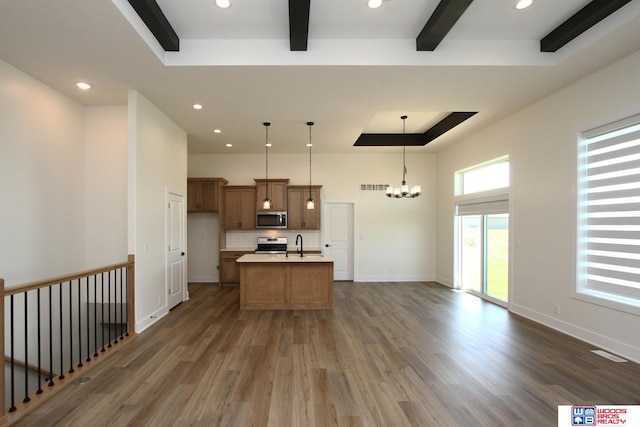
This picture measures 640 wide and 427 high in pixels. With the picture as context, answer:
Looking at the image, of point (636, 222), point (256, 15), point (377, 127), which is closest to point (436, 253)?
point (377, 127)

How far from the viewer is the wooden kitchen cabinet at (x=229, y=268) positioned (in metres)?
6.94

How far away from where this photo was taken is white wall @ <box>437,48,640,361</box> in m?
3.27

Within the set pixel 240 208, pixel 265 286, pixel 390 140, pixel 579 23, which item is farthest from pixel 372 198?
pixel 579 23

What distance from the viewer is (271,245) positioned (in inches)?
Result: 285

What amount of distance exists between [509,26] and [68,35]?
14.6ft

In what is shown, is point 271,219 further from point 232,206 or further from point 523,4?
point 523,4

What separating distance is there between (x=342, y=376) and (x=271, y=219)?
15.3ft

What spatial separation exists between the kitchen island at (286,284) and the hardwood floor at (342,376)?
0.52 m

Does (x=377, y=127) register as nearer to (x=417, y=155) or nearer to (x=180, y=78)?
(x=417, y=155)

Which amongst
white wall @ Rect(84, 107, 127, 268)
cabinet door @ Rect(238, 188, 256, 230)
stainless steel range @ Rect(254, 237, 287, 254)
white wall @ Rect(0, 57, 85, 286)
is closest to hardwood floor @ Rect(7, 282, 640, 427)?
white wall @ Rect(84, 107, 127, 268)

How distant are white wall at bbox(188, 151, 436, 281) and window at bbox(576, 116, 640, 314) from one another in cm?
382

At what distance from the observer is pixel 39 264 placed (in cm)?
379

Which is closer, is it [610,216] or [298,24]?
[298,24]
